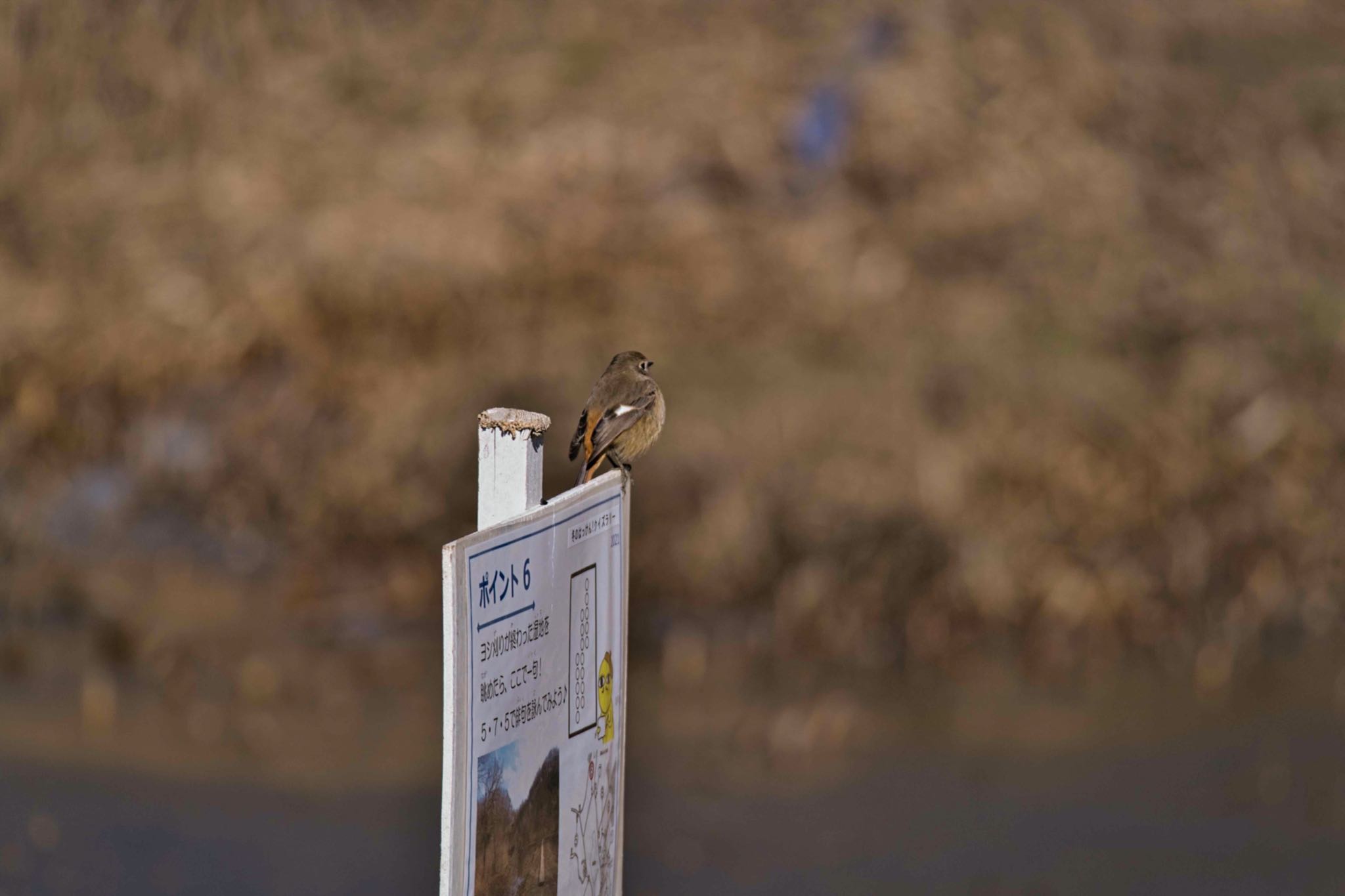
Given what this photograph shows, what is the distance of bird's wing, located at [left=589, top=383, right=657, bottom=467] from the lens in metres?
4.63

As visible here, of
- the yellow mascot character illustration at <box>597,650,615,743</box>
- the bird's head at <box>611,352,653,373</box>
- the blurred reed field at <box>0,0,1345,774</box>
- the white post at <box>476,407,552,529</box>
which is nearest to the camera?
the white post at <box>476,407,552,529</box>

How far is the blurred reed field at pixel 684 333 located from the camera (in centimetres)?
895

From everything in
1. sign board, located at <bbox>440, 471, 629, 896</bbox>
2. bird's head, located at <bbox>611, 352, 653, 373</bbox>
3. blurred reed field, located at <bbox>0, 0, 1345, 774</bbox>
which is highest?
blurred reed field, located at <bbox>0, 0, 1345, 774</bbox>

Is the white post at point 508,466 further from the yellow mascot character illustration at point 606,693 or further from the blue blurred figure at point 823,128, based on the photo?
the blue blurred figure at point 823,128

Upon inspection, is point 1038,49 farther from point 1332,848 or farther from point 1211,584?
point 1332,848

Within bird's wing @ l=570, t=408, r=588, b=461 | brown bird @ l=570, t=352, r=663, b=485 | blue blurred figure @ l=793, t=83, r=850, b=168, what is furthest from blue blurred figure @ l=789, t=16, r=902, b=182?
bird's wing @ l=570, t=408, r=588, b=461

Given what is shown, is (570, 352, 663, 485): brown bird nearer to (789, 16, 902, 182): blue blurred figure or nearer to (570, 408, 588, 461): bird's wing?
(570, 408, 588, 461): bird's wing

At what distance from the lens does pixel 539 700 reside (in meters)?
3.03

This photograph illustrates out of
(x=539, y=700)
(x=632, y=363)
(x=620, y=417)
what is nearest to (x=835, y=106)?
(x=632, y=363)

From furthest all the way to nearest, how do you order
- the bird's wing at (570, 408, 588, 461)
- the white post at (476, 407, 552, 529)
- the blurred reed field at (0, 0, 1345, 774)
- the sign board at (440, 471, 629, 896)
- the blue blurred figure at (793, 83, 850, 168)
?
the blue blurred figure at (793, 83, 850, 168) < the blurred reed field at (0, 0, 1345, 774) < the bird's wing at (570, 408, 588, 461) < the white post at (476, 407, 552, 529) < the sign board at (440, 471, 629, 896)

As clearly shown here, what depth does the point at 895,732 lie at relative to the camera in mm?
8047

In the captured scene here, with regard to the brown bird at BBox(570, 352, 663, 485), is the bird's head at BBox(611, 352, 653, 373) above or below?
above

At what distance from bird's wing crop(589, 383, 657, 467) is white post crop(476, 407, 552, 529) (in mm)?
1513

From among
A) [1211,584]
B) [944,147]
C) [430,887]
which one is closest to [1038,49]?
[944,147]
